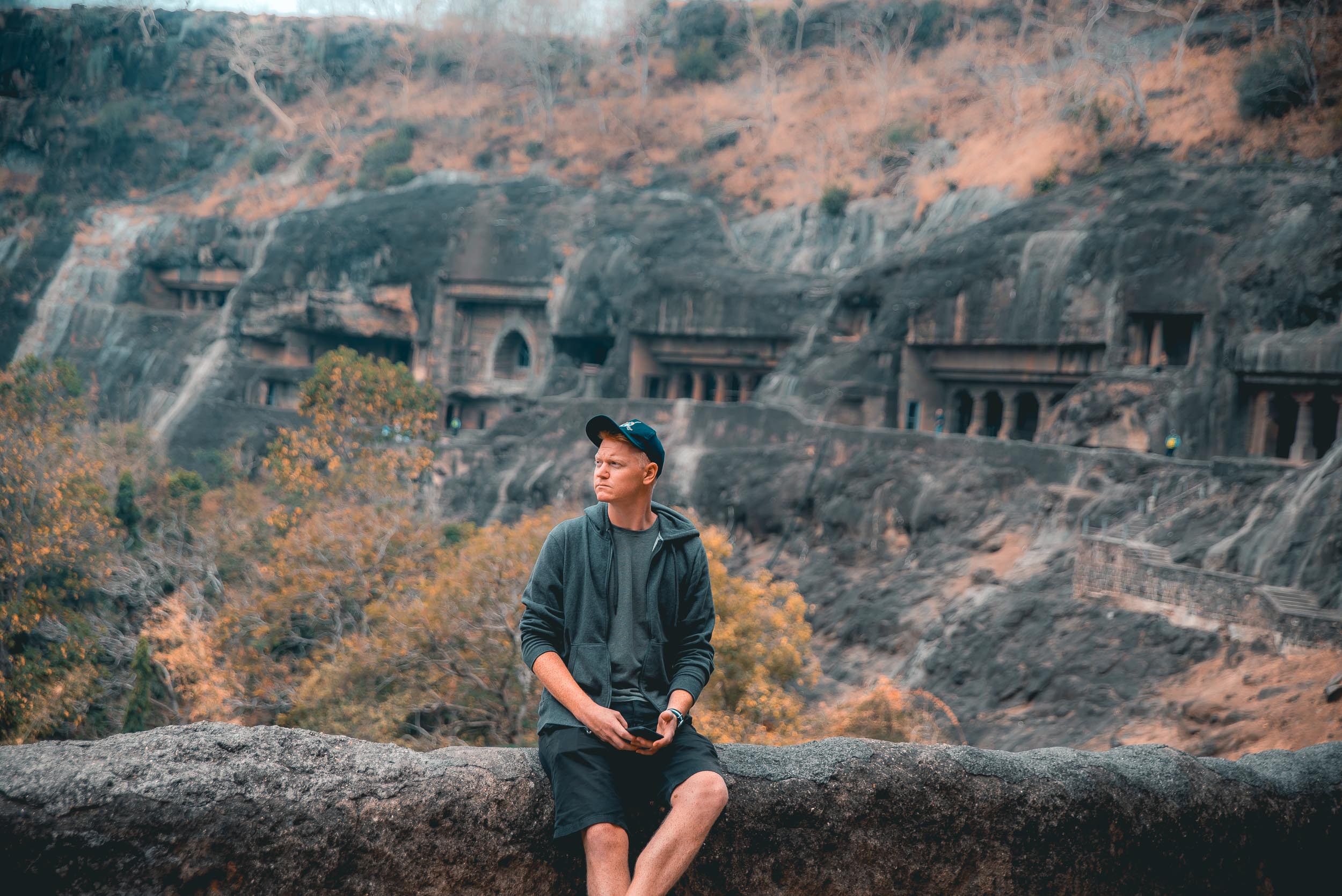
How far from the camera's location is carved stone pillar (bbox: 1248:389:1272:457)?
904 inches

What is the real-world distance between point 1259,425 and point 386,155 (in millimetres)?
Answer: 44564

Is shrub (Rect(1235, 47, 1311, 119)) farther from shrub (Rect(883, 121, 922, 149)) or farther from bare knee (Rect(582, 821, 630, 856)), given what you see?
bare knee (Rect(582, 821, 630, 856))

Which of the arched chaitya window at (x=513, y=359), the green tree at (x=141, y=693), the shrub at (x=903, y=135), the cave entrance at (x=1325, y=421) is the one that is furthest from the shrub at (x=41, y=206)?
the cave entrance at (x=1325, y=421)

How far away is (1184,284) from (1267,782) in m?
23.0

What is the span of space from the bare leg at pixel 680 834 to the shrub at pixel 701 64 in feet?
204

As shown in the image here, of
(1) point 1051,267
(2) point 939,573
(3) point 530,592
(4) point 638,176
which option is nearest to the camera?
(3) point 530,592

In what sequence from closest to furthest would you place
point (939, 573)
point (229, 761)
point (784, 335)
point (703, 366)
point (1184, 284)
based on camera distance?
1. point (229, 761)
2. point (939, 573)
3. point (1184, 284)
4. point (784, 335)
5. point (703, 366)

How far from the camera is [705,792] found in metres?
3.07

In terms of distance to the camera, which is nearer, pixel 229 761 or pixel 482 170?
pixel 229 761

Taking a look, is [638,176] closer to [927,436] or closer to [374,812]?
[927,436]

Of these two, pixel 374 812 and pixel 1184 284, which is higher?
pixel 1184 284

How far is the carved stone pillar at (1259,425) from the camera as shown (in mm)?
22953

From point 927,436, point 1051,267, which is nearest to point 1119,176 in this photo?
point 1051,267

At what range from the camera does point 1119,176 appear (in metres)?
28.3
